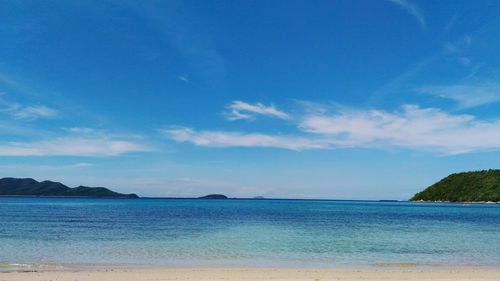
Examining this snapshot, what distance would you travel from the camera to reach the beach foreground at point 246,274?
836 inches

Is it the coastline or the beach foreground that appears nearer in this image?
the beach foreground

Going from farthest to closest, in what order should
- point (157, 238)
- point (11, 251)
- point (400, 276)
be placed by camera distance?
point (157, 238), point (11, 251), point (400, 276)

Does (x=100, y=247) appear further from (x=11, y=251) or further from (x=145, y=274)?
(x=145, y=274)

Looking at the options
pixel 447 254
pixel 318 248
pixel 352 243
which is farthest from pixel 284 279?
pixel 352 243

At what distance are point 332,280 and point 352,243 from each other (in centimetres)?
2039

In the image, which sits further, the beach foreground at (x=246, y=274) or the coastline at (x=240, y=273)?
the coastline at (x=240, y=273)

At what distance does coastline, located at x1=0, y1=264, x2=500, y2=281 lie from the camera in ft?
70.0

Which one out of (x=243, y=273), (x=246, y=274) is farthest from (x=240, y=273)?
(x=246, y=274)

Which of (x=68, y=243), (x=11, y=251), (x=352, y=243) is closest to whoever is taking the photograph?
(x=11, y=251)

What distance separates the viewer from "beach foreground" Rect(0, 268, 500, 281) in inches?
836

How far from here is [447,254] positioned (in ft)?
109

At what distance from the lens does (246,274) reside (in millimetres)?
22719

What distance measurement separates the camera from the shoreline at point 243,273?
21312 mm

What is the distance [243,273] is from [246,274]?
0.40 m
